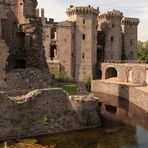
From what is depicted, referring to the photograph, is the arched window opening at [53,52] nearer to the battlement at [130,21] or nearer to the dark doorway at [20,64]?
the battlement at [130,21]

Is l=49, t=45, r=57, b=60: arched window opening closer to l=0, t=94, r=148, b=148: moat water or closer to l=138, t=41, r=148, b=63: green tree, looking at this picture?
l=0, t=94, r=148, b=148: moat water

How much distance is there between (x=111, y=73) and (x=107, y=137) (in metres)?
31.0

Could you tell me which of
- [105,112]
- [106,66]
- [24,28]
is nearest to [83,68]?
Result: [106,66]

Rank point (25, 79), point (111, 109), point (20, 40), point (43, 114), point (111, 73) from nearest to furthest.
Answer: point (43, 114) < point (25, 79) < point (20, 40) < point (111, 109) < point (111, 73)

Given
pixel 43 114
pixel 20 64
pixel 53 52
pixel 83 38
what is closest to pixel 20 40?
pixel 20 64

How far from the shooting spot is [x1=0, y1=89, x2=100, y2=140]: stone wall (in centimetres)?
2422

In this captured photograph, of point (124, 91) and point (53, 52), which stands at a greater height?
point (53, 52)

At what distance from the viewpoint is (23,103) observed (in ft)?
81.5

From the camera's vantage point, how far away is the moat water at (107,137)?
75.9 feet

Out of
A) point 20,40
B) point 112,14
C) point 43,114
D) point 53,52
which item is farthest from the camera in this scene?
point 112,14

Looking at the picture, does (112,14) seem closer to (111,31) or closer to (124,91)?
(111,31)

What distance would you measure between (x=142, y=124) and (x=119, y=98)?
14.7 m

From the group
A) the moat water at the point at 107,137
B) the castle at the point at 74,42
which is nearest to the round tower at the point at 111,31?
the castle at the point at 74,42

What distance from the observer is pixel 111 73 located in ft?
183
